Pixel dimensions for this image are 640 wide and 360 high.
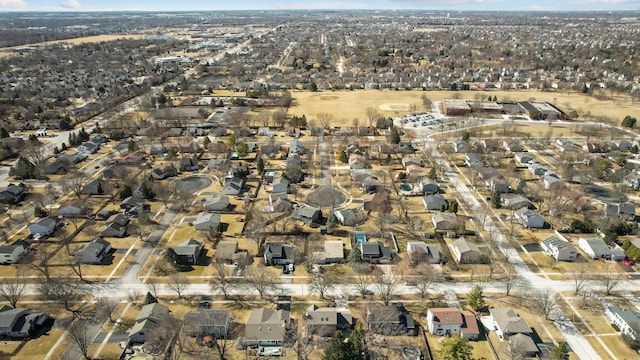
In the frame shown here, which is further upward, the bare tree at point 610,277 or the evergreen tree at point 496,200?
the evergreen tree at point 496,200

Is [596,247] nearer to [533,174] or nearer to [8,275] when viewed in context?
[533,174]

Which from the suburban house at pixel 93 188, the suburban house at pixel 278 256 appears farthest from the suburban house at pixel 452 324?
the suburban house at pixel 93 188

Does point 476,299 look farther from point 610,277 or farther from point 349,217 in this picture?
point 349,217

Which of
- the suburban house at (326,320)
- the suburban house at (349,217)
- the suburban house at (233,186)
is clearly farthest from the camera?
the suburban house at (233,186)

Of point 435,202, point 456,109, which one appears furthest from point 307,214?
point 456,109

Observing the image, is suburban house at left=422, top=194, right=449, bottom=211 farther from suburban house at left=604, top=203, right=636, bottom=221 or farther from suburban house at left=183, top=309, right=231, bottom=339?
suburban house at left=183, top=309, right=231, bottom=339

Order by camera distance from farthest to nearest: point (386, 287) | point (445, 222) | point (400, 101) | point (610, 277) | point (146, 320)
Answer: point (400, 101), point (445, 222), point (610, 277), point (386, 287), point (146, 320)

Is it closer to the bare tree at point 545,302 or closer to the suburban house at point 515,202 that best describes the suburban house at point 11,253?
the bare tree at point 545,302
